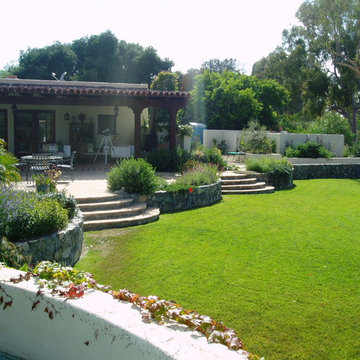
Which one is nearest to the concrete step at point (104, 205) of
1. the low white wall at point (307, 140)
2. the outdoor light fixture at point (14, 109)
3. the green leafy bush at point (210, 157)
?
the green leafy bush at point (210, 157)

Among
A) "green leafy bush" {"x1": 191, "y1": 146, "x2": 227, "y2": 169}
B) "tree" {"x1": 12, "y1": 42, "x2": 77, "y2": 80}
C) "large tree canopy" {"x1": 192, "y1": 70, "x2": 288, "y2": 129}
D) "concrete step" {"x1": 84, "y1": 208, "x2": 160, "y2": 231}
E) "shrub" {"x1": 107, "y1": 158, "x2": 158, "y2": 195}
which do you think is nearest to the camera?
"concrete step" {"x1": 84, "y1": 208, "x2": 160, "y2": 231}

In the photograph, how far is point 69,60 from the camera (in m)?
45.2

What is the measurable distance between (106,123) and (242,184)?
7496 millimetres

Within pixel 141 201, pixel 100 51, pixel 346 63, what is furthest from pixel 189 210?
pixel 100 51

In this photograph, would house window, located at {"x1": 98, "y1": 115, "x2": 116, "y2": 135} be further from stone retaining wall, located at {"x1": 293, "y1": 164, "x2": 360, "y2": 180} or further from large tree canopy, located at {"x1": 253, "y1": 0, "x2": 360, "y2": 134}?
large tree canopy, located at {"x1": 253, "y1": 0, "x2": 360, "y2": 134}

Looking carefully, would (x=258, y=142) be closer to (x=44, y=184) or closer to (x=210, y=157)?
(x=210, y=157)

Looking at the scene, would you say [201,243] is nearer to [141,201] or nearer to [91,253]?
[91,253]

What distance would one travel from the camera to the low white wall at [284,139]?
73.4 feet

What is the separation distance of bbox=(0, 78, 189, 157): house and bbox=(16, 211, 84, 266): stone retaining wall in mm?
9393

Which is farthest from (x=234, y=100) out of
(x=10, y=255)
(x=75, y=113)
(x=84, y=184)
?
(x=10, y=255)

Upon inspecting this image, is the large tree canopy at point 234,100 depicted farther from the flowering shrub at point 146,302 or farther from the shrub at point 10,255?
the flowering shrub at point 146,302

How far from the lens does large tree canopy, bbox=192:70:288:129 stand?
3058 centimetres

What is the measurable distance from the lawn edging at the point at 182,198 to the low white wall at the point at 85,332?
7230 millimetres

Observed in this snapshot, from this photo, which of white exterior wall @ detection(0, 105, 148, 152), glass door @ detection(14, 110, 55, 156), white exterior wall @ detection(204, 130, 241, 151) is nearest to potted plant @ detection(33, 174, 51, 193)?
glass door @ detection(14, 110, 55, 156)
